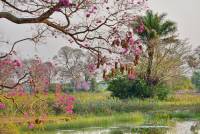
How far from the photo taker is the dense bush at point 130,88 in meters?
38.8

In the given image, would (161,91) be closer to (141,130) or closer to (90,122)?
(90,122)

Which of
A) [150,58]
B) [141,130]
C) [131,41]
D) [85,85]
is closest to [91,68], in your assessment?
[131,41]

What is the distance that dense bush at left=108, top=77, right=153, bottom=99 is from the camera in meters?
38.8

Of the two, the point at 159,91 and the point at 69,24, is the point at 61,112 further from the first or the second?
the point at 69,24

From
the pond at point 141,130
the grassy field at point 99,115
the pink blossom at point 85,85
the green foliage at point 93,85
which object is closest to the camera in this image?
the pond at point 141,130

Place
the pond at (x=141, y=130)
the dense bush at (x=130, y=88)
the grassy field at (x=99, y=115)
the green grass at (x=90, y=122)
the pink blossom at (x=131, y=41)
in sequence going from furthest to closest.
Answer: the dense bush at (x=130, y=88) < the green grass at (x=90, y=122) < the grassy field at (x=99, y=115) < the pond at (x=141, y=130) < the pink blossom at (x=131, y=41)

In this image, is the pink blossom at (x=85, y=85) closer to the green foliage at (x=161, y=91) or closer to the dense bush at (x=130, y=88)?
the green foliage at (x=161, y=91)

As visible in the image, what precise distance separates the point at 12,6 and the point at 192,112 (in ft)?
67.6

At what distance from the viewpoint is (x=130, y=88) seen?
128ft

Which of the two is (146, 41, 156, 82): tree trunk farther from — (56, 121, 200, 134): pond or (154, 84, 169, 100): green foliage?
(56, 121, 200, 134): pond

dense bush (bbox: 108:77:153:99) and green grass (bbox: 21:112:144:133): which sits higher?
dense bush (bbox: 108:77:153:99)

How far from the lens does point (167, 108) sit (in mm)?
34469


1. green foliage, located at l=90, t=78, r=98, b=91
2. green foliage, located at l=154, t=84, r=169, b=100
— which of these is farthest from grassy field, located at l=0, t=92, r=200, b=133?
green foliage, located at l=90, t=78, r=98, b=91

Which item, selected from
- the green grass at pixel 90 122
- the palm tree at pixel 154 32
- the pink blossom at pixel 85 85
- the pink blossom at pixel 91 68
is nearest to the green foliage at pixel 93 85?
the pink blossom at pixel 85 85
